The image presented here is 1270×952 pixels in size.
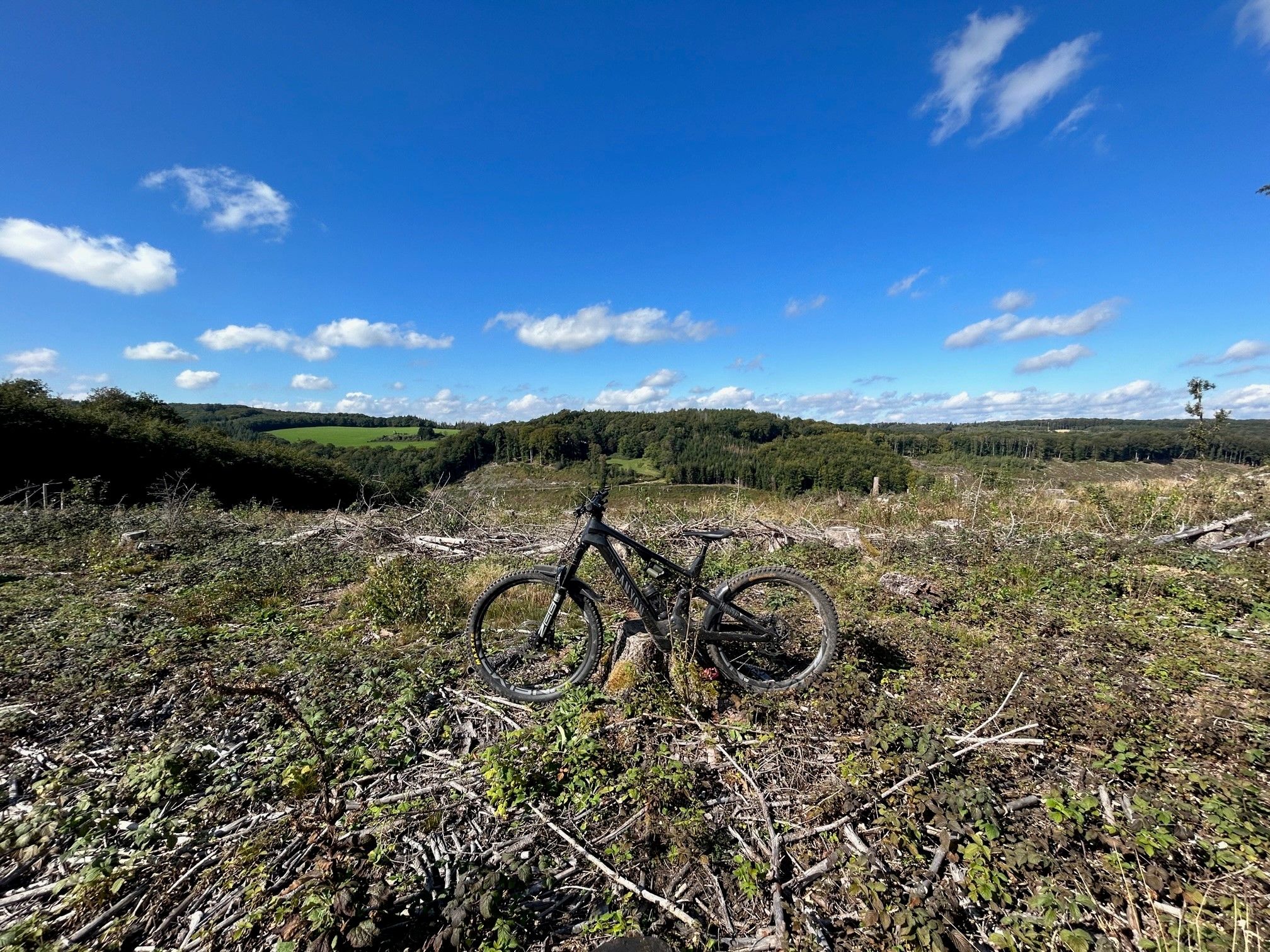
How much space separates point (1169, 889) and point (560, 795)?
267 centimetres

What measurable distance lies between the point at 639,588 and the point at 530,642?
3.36 feet

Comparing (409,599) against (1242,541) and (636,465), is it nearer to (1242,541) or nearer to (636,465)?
(636,465)

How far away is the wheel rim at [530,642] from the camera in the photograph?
3.71 m

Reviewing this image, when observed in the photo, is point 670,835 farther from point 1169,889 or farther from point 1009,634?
point 1009,634

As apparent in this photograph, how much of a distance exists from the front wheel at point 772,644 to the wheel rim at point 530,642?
997mm

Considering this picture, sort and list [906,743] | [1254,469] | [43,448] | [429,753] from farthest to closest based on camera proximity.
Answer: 1. [43,448]
2. [1254,469]
3. [429,753]
4. [906,743]

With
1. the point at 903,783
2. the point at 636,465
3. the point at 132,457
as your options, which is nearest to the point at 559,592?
the point at 636,465

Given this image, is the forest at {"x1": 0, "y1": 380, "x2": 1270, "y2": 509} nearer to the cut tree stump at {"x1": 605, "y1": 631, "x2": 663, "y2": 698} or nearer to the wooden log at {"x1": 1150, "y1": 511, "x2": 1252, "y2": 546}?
the cut tree stump at {"x1": 605, "y1": 631, "x2": 663, "y2": 698}

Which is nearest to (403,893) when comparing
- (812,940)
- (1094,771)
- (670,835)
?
(670,835)

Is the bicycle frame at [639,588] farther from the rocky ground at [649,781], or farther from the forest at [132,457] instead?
the forest at [132,457]

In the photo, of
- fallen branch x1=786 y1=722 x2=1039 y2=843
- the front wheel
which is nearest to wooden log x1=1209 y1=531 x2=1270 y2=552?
fallen branch x1=786 y1=722 x2=1039 y2=843

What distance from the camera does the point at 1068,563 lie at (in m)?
5.99

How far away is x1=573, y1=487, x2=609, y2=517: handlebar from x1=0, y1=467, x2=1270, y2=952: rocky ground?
129 centimetres

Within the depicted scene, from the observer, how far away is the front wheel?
347cm
